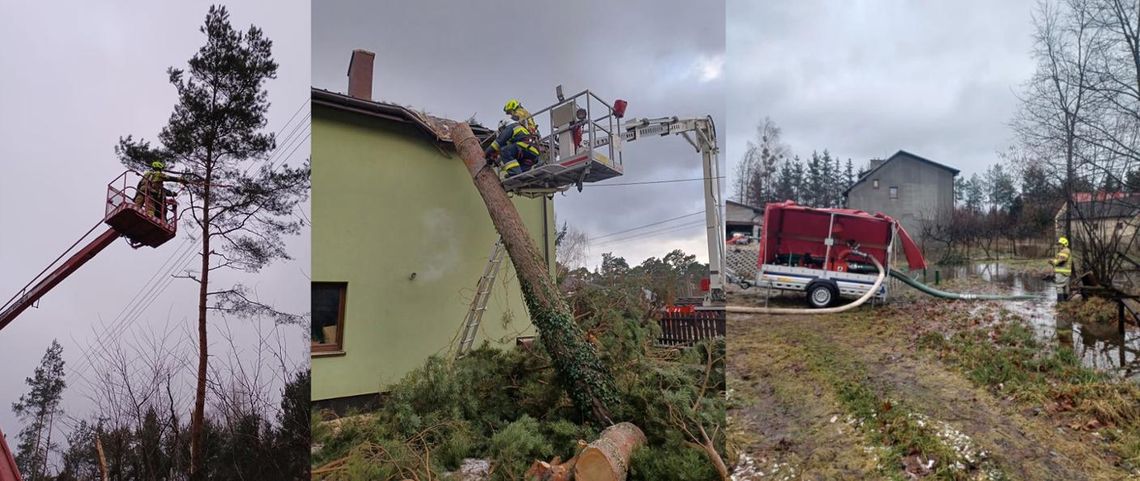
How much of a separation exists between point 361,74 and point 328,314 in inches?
44.4

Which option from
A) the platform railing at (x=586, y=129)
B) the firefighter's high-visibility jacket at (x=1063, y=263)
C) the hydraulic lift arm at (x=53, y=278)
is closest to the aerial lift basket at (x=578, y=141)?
the platform railing at (x=586, y=129)

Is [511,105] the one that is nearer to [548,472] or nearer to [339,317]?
[339,317]

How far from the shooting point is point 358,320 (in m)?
2.46

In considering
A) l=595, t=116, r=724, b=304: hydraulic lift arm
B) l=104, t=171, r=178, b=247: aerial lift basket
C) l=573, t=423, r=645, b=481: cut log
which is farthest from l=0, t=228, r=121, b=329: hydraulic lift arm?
l=595, t=116, r=724, b=304: hydraulic lift arm

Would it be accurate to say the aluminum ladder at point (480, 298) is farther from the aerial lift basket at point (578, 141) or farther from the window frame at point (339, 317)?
the window frame at point (339, 317)

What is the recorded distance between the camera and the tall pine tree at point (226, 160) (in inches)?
125

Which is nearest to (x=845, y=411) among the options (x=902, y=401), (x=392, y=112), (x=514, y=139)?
(x=902, y=401)

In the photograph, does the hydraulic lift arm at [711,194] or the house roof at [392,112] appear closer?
the hydraulic lift arm at [711,194]

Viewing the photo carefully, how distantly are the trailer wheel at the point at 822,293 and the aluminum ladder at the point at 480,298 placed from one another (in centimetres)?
143

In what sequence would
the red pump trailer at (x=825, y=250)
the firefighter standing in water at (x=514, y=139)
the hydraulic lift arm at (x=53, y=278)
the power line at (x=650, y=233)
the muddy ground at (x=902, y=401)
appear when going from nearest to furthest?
the muddy ground at (x=902, y=401) → the red pump trailer at (x=825, y=250) → the power line at (x=650, y=233) → the firefighter standing in water at (x=514, y=139) → the hydraulic lift arm at (x=53, y=278)

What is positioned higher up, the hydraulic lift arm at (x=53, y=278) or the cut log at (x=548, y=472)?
the hydraulic lift arm at (x=53, y=278)

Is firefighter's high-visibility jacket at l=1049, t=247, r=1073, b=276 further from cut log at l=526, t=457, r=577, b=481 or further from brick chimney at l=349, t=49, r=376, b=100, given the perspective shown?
brick chimney at l=349, t=49, r=376, b=100

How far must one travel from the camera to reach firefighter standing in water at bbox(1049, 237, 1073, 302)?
2316mm

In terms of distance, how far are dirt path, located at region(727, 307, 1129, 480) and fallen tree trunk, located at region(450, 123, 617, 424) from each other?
0.72 metres
